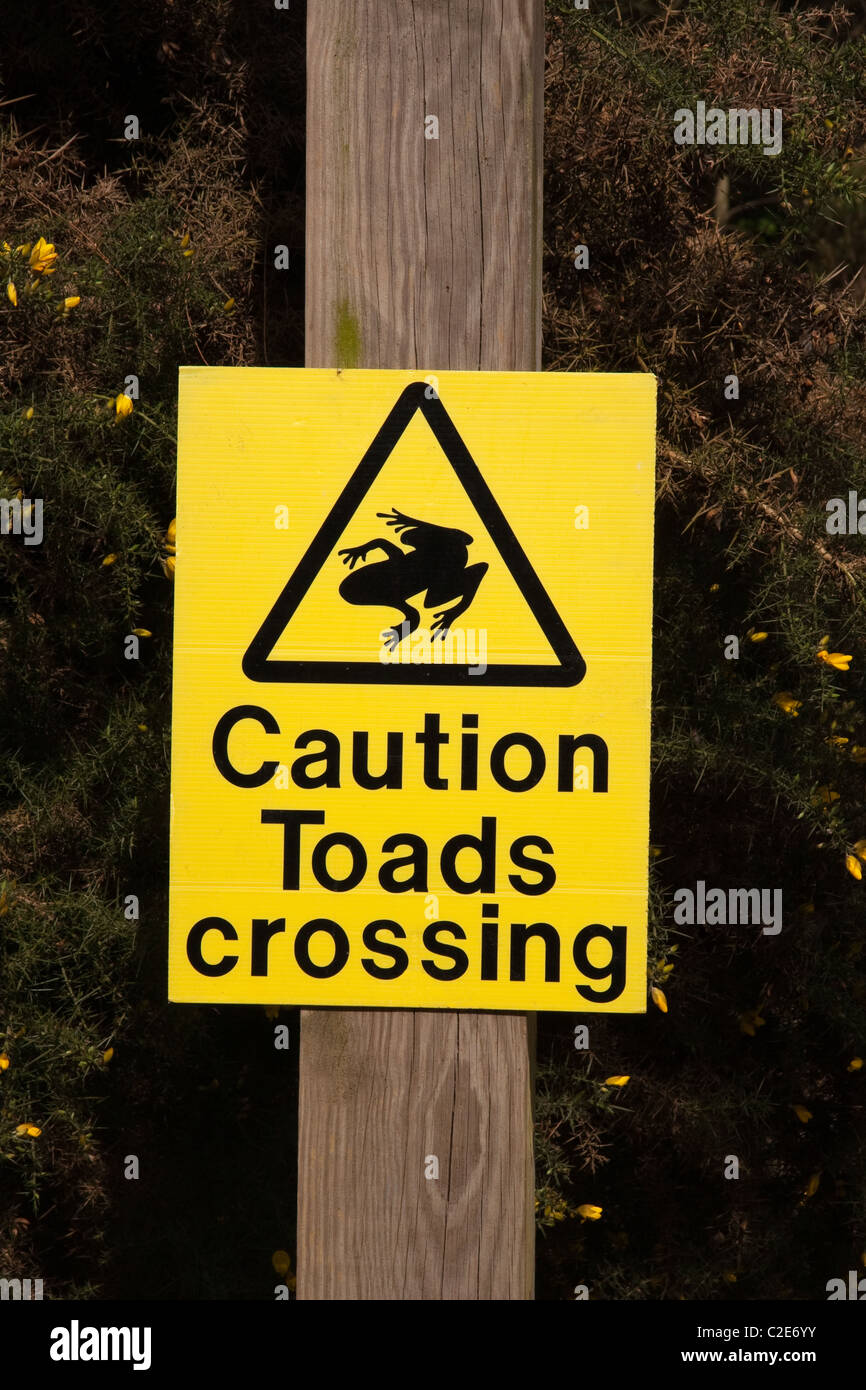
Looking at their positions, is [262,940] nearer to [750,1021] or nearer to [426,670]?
[426,670]

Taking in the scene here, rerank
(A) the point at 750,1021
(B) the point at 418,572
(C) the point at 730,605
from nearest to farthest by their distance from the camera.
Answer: (B) the point at 418,572
(C) the point at 730,605
(A) the point at 750,1021

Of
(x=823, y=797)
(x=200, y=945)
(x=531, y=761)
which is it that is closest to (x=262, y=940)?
(x=200, y=945)

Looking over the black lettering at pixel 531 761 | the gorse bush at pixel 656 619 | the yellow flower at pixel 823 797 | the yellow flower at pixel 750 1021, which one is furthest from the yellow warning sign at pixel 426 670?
the yellow flower at pixel 750 1021

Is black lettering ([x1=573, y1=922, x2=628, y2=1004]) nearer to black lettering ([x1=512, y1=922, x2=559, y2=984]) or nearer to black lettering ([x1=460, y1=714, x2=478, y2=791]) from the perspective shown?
black lettering ([x1=512, y1=922, x2=559, y2=984])

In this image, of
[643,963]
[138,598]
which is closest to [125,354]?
[138,598]

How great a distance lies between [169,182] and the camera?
2936 mm

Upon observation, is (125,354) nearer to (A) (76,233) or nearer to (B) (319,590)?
(A) (76,233)

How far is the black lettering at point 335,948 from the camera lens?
207 centimetres

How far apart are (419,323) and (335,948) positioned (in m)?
1.15

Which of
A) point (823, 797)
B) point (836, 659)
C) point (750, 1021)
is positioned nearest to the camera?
point (836, 659)

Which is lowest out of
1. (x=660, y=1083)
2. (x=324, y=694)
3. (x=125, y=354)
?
(x=660, y=1083)

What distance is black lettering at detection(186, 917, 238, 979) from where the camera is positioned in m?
2.09

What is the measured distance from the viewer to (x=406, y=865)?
206cm

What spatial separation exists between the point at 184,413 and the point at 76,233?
119 centimetres
